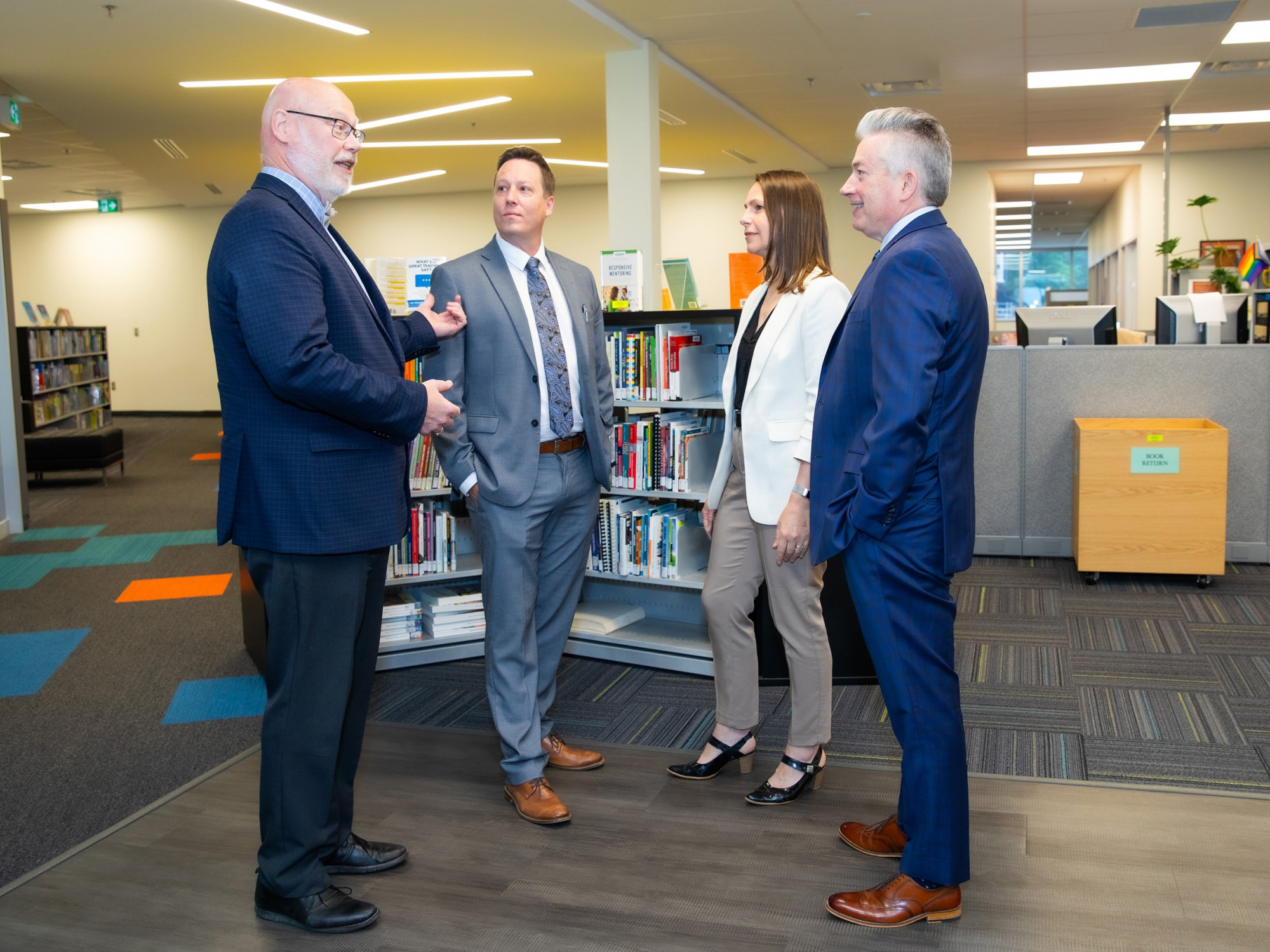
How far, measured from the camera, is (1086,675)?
3.67m

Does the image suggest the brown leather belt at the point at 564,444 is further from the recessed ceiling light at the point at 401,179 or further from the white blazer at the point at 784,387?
the recessed ceiling light at the point at 401,179

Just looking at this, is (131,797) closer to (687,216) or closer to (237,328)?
(237,328)

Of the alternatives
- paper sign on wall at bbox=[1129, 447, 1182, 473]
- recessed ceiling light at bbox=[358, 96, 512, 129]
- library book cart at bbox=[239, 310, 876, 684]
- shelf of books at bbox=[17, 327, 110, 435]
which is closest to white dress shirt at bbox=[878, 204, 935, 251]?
library book cart at bbox=[239, 310, 876, 684]

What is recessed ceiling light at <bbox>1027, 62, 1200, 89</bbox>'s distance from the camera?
829cm

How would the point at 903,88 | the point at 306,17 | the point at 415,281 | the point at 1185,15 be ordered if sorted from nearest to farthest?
the point at 415,281, the point at 306,17, the point at 1185,15, the point at 903,88

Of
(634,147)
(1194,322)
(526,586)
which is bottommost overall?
(526,586)

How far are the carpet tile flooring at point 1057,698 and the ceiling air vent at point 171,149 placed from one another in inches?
332

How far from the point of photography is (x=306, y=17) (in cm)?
606

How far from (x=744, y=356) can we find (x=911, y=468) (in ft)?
2.86

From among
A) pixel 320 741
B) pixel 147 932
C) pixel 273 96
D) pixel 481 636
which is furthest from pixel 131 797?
pixel 273 96

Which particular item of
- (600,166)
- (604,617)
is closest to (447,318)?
(604,617)

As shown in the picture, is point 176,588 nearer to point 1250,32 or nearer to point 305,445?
point 305,445

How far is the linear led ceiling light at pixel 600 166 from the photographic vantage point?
12.2m

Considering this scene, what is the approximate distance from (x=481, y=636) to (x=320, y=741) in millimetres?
1926
